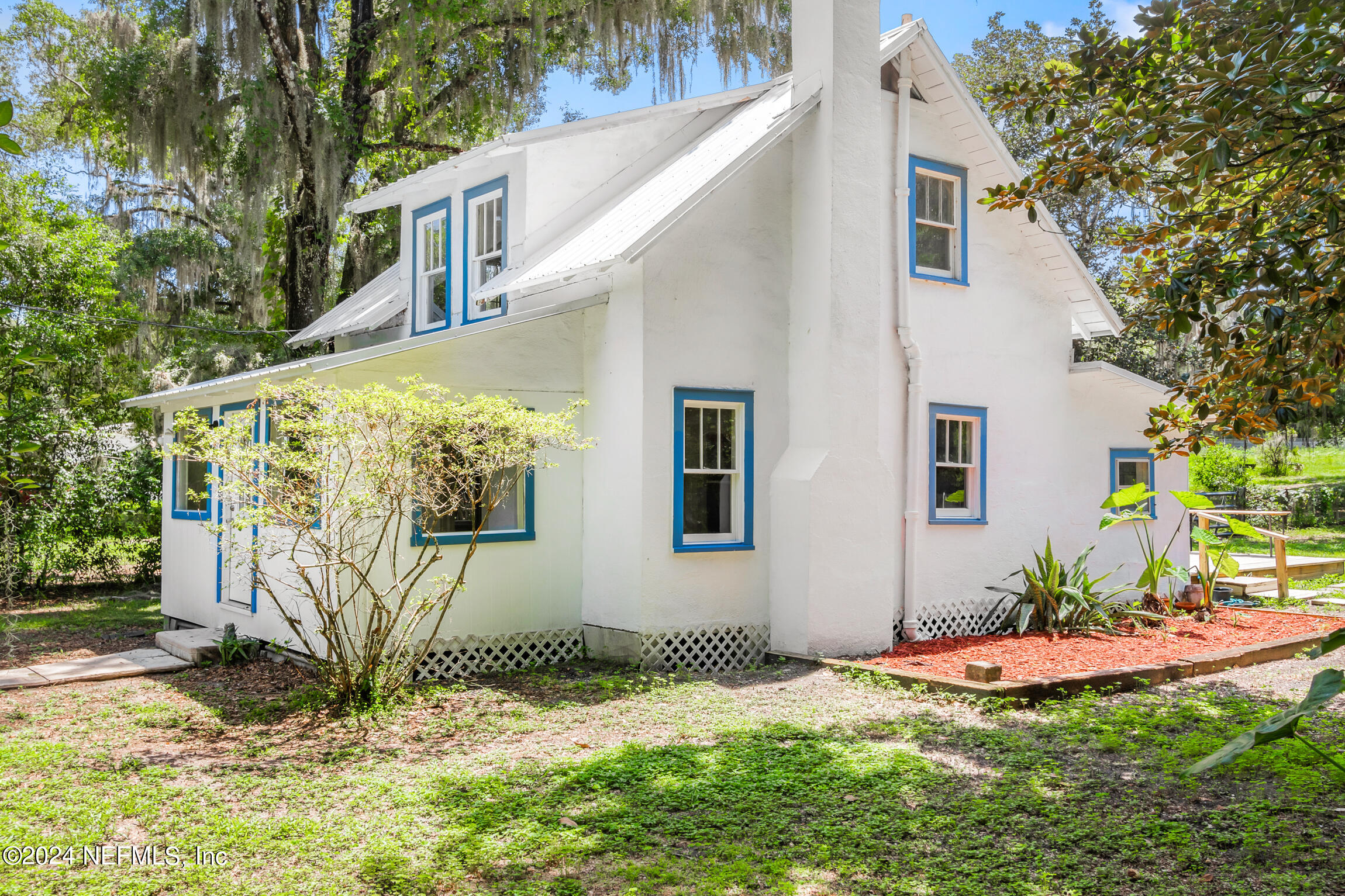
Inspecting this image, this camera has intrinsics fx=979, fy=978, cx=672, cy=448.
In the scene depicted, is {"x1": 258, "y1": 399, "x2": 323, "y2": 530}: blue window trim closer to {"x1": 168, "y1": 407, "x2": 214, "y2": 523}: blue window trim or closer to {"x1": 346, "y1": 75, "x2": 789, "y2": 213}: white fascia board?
{"x1": 168, "y1": 407, "x2": 214, "y2": 523}: blue window trim

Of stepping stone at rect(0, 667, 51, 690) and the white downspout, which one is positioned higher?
the white downspout

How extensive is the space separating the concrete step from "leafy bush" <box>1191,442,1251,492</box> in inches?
1083

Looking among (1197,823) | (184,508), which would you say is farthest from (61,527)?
(1197,823)

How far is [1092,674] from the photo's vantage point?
28.9ft

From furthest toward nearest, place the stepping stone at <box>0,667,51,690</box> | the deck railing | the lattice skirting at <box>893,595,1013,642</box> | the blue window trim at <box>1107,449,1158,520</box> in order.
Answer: the blue window trim at <box>1107,449,1158,520</box>
the deck railing
the lattice skirting at <box>893,595,1013,642</box>
the stepping stone at <box>0,667,51,690</box>

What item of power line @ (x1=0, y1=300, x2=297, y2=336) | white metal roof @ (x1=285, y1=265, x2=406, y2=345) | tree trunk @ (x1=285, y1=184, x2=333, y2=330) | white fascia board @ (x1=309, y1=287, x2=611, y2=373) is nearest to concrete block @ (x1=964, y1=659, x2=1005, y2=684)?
white fascia board @ (x1=309, y1=287, x2=611, y2=373)

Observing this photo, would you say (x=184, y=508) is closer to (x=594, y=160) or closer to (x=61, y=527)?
(x=61, y=527)

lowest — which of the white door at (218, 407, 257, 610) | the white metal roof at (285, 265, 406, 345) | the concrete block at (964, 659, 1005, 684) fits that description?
the concrete block at (964, 659, 1005, 684)

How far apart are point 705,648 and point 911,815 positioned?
4725 mm

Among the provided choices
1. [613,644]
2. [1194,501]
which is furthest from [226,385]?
[1194,501]

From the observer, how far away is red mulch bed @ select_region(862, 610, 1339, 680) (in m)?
9.47

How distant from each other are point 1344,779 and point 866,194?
6.83 meters

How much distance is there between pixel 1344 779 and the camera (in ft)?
18.8

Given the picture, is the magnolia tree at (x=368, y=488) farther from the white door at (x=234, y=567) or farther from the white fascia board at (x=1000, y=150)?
the white fascia board at (x=1000, y=150)
